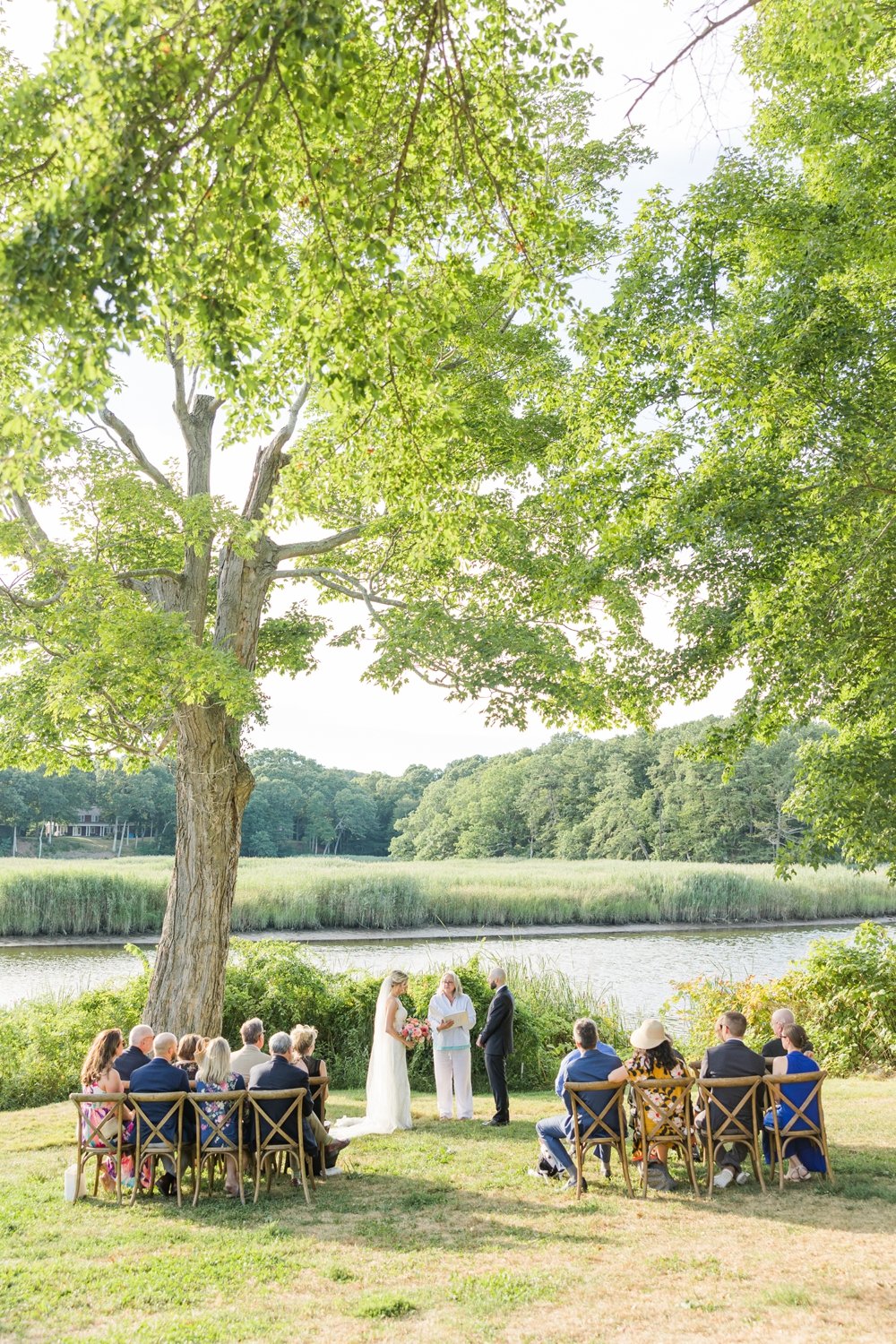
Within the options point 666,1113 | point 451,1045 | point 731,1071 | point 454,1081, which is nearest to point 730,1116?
point 731,1071

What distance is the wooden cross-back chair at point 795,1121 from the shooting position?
292 inches

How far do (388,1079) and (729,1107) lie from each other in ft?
12.5

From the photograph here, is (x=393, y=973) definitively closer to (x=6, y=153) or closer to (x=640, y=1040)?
(x=640, y=1040)

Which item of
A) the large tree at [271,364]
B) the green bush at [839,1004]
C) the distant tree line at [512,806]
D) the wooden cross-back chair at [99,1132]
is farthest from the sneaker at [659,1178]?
the distant tree line at [512,806]

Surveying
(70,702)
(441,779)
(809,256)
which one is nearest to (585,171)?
(809,256)

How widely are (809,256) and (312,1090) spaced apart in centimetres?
877

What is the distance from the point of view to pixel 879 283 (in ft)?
32.7

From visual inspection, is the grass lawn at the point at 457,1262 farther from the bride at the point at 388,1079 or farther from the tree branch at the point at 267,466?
the tree branch at the point at 267,466

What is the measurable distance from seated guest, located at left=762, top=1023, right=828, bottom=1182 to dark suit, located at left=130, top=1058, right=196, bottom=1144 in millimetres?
4233

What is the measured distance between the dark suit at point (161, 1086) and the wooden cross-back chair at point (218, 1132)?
0.55 ft

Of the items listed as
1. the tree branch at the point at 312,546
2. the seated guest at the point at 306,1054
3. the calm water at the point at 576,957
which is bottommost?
the calm water at the point at 576,957

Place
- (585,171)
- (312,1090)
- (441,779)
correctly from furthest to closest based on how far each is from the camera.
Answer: (441,779), (585,171), (312,1090)

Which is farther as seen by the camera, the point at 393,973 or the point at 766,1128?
the point at 393,973

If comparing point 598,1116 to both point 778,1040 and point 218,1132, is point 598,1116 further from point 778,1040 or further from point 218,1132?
point 218,1132
